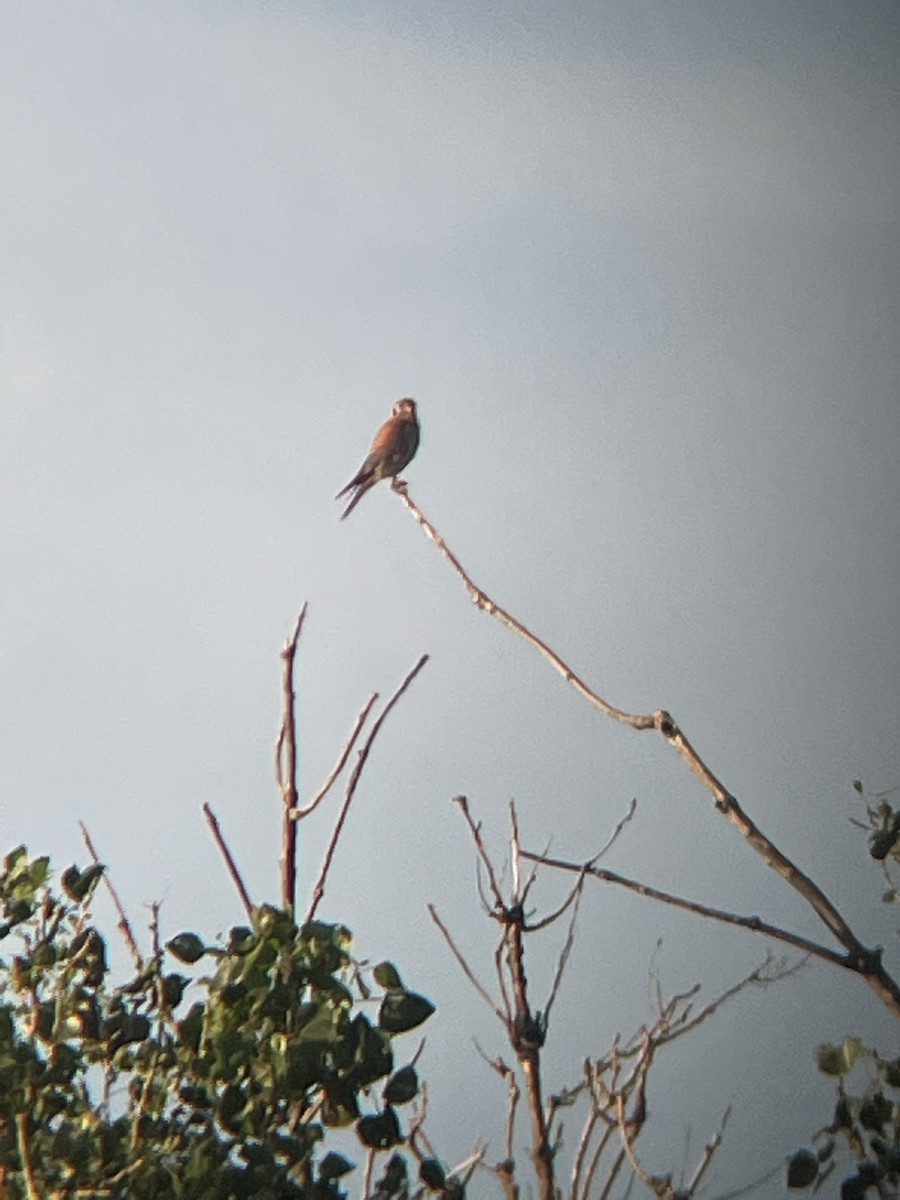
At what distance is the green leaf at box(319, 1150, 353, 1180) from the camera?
896 millimetres

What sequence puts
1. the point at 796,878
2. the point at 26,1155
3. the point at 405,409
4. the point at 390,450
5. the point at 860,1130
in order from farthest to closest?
the point at 390,450 → the point at 405,409 → the point at 860,1130 → the point at 26,1155 → the point at 796,878

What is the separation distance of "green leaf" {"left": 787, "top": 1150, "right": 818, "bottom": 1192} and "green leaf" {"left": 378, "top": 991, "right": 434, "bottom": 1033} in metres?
0.27

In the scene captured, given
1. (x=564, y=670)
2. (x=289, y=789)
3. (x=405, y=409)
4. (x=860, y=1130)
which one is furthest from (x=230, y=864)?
(x=405, y=409)

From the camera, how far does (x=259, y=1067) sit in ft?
2.94

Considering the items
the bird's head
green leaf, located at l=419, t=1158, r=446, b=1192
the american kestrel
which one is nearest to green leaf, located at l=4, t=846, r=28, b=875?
green leaf, located at l=419, t=1158, r=446, b=1192

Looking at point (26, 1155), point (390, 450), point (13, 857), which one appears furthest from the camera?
point (390, 450)

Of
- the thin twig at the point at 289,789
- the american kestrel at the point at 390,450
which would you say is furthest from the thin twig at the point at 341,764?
the american kestrel at the point at 390,450

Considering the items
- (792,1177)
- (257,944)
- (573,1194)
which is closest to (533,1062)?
(573,1194)

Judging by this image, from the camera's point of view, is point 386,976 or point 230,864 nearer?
point 386,976

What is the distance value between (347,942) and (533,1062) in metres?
0.30

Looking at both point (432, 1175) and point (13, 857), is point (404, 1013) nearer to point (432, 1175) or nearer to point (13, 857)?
point (432, 1175)

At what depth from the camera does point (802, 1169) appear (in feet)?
3.10

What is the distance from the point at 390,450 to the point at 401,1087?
2.07 m

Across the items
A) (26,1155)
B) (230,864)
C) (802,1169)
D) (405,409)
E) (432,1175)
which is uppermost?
(405,409)
